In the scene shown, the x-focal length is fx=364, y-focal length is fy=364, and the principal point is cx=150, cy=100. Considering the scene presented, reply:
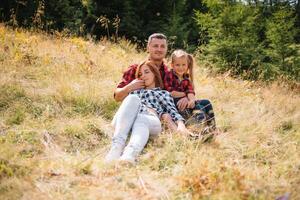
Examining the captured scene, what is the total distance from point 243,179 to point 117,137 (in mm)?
1385

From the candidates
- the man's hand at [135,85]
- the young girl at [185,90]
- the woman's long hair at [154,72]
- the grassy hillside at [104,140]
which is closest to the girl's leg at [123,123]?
the grassy hillside at [104,140]

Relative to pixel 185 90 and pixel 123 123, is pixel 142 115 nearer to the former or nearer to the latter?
pixel 123 123

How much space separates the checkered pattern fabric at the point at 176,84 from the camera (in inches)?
186

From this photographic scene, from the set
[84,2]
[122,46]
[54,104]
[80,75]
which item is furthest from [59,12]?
[54,104]

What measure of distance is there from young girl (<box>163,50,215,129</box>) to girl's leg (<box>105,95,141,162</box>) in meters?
0.76

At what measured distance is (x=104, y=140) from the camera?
4.25 meters

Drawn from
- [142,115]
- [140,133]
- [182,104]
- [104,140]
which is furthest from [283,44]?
[140,133]

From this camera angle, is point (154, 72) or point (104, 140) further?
point (154, 72)

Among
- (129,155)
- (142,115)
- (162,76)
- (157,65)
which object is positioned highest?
(157,65)

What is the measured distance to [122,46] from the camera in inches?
353

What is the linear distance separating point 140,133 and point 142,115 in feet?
0.94

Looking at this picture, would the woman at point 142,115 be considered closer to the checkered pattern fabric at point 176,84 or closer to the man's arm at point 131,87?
the man's arm at point 131,87

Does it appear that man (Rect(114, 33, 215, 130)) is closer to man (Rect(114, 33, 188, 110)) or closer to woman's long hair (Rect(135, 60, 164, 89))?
man (Rect(114, 33, 188, 110))

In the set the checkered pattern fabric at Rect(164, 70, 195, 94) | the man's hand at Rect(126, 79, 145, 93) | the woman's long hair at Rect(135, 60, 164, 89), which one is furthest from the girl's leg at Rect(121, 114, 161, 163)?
the checkered pattern fabric at Rect(164, 70, 195, 94)
